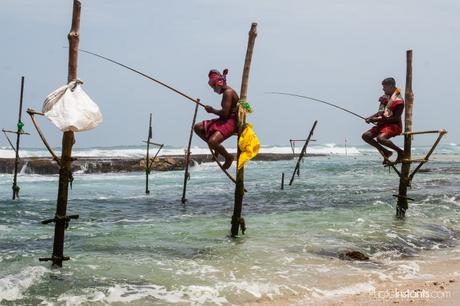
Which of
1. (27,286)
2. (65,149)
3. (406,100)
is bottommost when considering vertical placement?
(27,286)

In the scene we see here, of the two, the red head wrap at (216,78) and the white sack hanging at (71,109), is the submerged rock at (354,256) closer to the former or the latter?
the red head wrap at (216,78)

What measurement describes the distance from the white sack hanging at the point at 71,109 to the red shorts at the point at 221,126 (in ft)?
8.85

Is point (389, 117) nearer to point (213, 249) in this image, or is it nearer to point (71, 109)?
point (213, 249)

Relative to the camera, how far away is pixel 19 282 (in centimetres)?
732

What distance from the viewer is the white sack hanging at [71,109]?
698cm

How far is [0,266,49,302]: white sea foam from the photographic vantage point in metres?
6.84

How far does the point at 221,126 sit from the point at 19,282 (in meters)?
4.15

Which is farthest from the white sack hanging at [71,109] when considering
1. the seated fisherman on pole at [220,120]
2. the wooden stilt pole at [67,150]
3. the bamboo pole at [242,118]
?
the bamboo pole at [242,118]

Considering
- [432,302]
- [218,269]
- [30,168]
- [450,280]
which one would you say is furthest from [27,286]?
[30,168]

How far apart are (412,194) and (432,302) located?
14.2 meters

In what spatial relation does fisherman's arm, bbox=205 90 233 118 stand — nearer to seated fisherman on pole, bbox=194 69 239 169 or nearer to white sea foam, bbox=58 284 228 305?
seated fisherman on pole, bbox=194 69 239 169

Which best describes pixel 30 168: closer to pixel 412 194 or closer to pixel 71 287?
pixel 412 194

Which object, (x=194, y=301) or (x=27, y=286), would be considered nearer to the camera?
(x=194, y=301)

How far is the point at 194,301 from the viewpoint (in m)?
6.69
